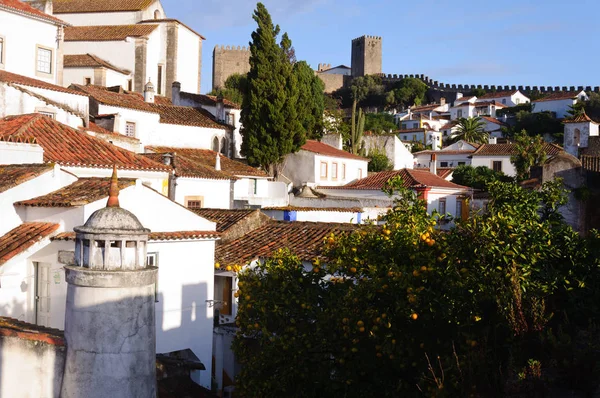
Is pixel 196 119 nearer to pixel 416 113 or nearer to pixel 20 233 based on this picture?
pixel 20 233

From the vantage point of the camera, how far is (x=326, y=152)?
140 ft

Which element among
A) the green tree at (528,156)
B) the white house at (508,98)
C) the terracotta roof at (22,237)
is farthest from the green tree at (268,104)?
the white house at (508,98)

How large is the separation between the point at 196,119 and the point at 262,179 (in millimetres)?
6627

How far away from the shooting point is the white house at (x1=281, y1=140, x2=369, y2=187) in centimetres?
4134

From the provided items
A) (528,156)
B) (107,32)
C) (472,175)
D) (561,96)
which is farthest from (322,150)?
(561,96)

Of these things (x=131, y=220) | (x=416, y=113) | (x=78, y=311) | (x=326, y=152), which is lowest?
(x=78, y=311)

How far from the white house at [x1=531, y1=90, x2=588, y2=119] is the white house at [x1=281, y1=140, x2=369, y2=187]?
1922 inches

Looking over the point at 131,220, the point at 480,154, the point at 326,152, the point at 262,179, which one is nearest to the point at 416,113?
the point at 480,154

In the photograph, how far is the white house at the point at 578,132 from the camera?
53656mm

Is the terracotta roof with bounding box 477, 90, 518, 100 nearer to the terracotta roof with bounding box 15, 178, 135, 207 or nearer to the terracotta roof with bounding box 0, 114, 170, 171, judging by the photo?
the terracotta roof with bounding box 0, 114, 170, 171

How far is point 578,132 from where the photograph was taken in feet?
178

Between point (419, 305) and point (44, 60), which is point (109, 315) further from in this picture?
point (44, 60)

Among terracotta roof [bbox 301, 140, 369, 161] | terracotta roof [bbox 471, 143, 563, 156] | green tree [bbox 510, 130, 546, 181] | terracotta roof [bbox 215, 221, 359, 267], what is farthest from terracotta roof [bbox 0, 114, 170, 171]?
terracotta roof [bbox 471, 143, 563, 156]

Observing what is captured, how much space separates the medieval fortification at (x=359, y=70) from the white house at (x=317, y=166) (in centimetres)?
4575
